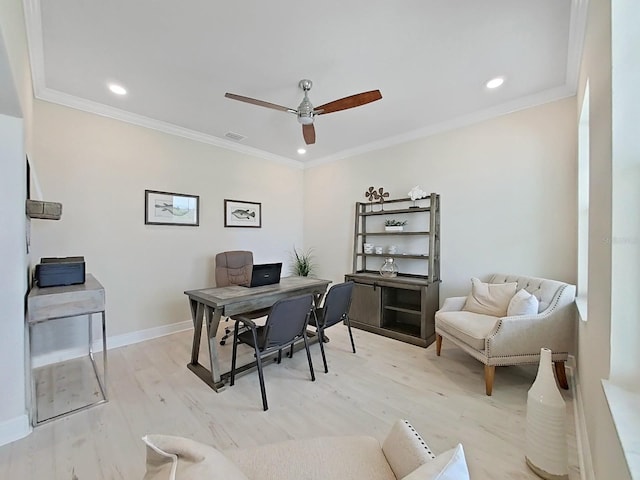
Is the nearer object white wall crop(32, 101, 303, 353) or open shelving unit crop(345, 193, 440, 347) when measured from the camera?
white wall crop(32, 101, 303, 353)

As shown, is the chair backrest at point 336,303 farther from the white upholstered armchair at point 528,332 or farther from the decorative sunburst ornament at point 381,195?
the decorative sunburst ornament at point 381,195

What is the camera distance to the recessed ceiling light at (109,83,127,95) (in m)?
2.71

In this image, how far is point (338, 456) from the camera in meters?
1.06

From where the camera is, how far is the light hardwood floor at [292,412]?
1.65 m

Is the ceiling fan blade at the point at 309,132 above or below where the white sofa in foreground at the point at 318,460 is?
above

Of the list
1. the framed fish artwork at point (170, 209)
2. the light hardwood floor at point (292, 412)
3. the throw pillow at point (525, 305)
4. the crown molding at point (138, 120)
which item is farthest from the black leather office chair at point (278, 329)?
the crown molding at point (138, 120)

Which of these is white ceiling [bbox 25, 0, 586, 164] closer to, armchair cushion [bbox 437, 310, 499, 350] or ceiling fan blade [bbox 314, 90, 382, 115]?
ceiling fan blade [bbox 314, 90, 382, 115]

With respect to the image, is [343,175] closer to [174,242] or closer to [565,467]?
[174,242]

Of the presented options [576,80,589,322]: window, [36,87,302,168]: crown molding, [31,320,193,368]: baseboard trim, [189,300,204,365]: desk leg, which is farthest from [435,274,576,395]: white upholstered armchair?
[36,87,302,168]: crown molding

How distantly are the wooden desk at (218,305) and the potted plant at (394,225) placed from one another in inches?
63.7

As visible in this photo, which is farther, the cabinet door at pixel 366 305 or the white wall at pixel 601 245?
the cabinet door at pixel 366 305

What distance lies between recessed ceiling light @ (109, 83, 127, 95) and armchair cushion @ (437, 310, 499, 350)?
3871 millimetres

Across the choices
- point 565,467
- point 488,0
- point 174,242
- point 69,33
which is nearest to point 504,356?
point 565,467

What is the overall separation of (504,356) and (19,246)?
3572 mm
